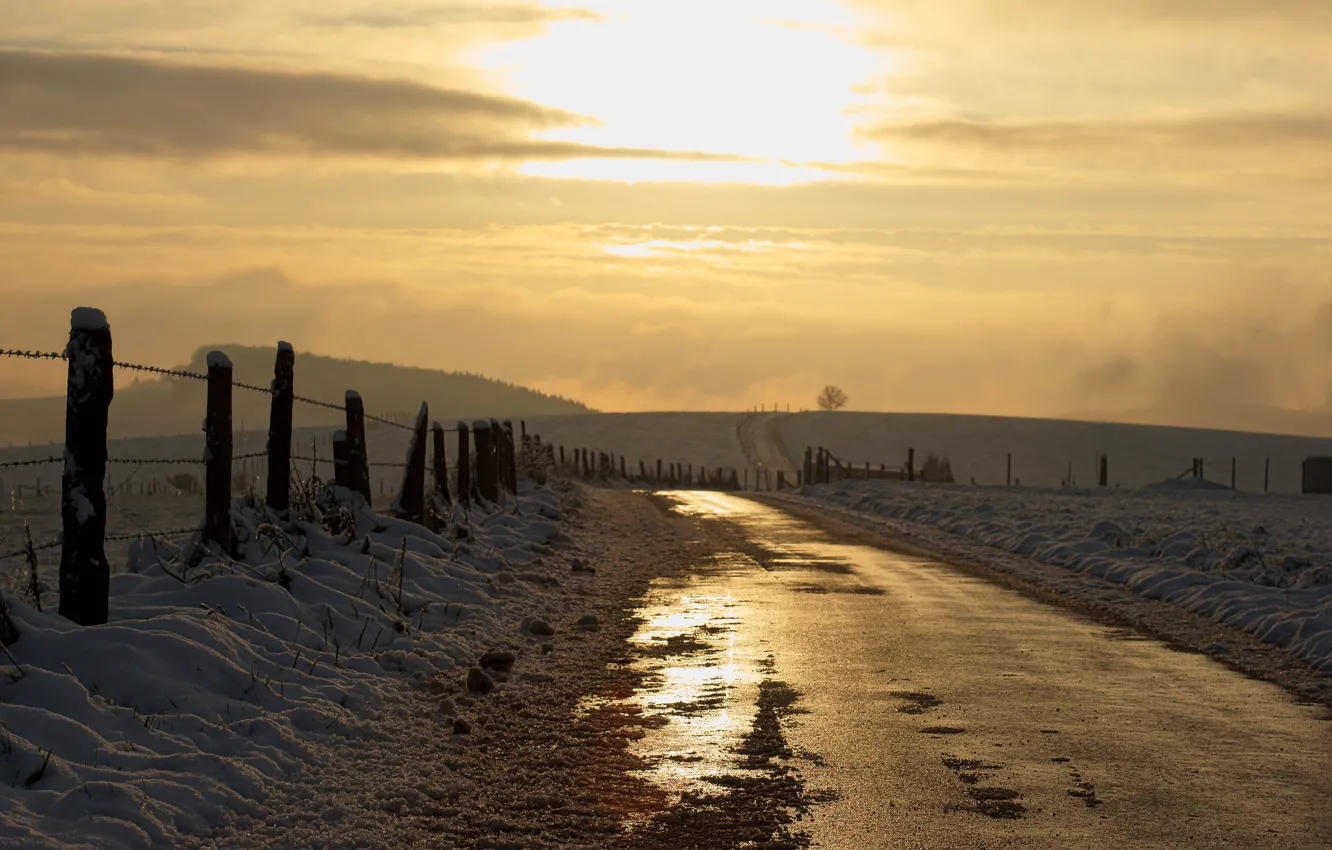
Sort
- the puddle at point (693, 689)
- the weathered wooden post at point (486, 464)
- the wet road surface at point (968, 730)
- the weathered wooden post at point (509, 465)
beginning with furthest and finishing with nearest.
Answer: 1. the weathered wooden post at point (509, 465)
2. the weathered wooden post at point (486, 464)
3. the puddle at point (693, 689)
4. the wet road surface at point (968, 730)

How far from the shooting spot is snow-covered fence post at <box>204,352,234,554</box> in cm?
1180

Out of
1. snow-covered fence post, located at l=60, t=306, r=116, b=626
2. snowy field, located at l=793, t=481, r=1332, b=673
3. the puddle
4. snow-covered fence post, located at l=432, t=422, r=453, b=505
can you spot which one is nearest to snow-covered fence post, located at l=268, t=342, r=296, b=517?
the puddle

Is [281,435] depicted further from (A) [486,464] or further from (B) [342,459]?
(A) [486,464]

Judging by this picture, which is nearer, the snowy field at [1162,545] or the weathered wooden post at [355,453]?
the snowy field at [1162,545]

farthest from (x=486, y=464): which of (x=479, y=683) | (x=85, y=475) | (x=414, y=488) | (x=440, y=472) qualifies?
(x=85, y=475)

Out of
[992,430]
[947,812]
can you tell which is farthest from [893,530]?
[992,430]

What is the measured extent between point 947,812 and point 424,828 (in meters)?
2.59

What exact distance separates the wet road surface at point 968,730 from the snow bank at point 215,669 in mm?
1998

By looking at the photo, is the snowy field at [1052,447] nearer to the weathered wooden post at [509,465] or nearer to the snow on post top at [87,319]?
the weathered wooden post at [509,465]

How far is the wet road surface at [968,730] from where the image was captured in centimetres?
677

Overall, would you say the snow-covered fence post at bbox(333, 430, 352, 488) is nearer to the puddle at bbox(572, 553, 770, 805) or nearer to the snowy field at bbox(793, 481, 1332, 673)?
the puddle at bbox(572, 553, 770, 805)

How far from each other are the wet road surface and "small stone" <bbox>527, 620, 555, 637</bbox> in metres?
0.85

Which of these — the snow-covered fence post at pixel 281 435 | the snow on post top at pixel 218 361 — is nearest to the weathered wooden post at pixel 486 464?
the snow-covered fence post at pixel 281 435

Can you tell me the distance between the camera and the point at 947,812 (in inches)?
270
